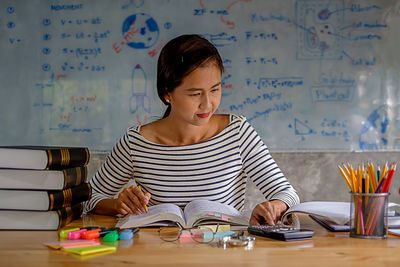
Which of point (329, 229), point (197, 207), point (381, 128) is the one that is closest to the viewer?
point (329, 229)

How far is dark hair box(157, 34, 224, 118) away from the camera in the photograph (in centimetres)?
156

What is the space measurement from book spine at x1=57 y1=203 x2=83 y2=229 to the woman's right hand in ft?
0.37

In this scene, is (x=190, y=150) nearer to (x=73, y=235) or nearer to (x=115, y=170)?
(x=115, y=170)

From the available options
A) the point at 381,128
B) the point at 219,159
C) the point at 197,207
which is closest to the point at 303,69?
the point at 381,128

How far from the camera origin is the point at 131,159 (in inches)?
68.1

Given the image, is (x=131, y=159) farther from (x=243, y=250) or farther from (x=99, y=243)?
(x=243, y=250)

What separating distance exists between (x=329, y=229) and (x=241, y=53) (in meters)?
2.37

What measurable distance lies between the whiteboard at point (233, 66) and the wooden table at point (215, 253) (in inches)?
93.8

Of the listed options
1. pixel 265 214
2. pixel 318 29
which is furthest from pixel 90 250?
pixel 318 29

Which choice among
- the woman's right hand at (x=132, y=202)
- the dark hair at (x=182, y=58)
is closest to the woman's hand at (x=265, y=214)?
the woman's right hand at (x=132, y=202)

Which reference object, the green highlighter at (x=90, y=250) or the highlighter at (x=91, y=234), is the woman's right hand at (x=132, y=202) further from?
the green highlighter at (x=90, y=250)

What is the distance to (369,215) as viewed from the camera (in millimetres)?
1061

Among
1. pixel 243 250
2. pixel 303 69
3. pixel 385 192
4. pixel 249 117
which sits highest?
pixel 303 69

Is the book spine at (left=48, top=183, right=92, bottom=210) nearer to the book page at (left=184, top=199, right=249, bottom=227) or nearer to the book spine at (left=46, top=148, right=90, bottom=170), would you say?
the book spine at (left=46, top=148, right=90, bottom=170)
